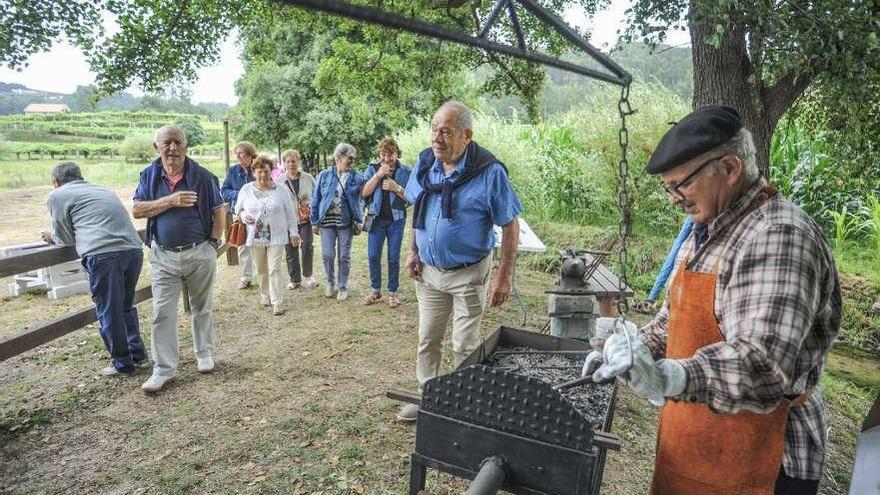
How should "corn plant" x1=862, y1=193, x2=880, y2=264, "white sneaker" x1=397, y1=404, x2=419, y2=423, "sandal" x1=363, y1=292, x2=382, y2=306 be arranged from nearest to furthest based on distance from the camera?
1. "white sneaker" x1=397, y1=404, x2=419, y2=423
2. "sandal" x1=363, y1=292, x2=382, y2=306
3. "corn plant" x1=862, y1=193, x2=880, y2=264

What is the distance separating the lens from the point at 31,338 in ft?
13.1

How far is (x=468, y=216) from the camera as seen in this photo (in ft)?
10.4

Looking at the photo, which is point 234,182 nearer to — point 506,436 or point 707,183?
point 506,436

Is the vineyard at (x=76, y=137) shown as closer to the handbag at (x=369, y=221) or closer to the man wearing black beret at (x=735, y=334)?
the handbag at (x=369, y=221)

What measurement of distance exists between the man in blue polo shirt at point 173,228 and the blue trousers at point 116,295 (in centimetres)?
45

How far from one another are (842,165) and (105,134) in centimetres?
4137

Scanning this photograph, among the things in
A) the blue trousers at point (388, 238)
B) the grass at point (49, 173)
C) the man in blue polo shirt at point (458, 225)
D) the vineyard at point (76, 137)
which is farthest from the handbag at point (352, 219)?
the vineyard at point (76, 137)

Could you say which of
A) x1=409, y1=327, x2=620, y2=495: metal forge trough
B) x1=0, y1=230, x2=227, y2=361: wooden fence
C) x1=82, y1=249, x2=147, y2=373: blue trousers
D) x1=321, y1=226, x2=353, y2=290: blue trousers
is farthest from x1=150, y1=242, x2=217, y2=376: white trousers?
x1=409, y1=327, x2=620, y2=495: metal forge trough

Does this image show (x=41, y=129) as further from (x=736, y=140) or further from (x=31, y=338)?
(x=736, y=140)

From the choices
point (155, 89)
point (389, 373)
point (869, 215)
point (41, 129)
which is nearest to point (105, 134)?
point (41, 129)

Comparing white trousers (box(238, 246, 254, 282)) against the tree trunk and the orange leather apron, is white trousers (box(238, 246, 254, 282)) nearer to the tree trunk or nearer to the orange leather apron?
the tree trunk

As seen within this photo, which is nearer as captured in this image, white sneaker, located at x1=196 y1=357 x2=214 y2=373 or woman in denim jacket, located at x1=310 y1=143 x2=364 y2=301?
white sneaker, located at x1=196 y1=357 x2=214 y2=373

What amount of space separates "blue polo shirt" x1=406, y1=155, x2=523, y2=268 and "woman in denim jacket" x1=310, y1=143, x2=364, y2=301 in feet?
10.4

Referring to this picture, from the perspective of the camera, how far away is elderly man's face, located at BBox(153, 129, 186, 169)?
3828 mm
